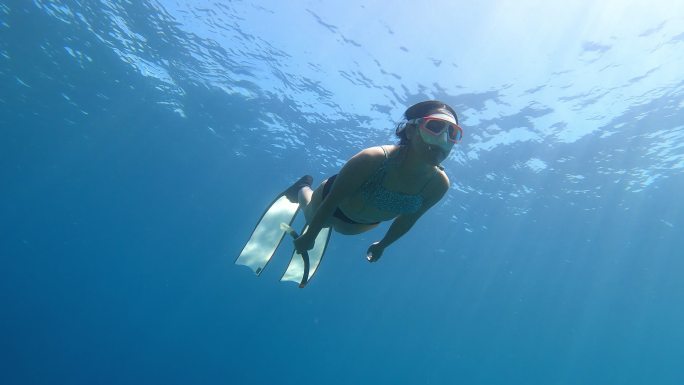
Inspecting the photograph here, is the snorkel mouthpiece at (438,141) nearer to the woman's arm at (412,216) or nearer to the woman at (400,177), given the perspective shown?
the woman at (400,177)

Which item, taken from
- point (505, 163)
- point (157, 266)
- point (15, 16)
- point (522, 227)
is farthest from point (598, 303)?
point (157, 266)

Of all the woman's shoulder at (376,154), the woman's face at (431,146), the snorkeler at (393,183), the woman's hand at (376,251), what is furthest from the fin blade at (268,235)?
the woman's face at (431,146)

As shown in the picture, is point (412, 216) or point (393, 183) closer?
point (393, 183)

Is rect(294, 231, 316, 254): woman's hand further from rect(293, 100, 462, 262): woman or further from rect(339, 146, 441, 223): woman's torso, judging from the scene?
rect(339, 146, 441, 223): woman's torso

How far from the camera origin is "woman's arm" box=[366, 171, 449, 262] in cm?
365

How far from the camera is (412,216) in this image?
4.02m

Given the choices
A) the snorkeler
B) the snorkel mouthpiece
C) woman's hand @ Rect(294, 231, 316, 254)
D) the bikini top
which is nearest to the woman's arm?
the snorkeler

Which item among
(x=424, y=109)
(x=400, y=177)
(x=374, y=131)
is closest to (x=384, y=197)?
(x=400, y=177)

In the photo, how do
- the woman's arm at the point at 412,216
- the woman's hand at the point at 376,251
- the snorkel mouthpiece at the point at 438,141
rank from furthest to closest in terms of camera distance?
the woman's hand at the point at 376,251, the woman's arm at the point at 412,216, the snorkel mouthpiece at the point at 438,141

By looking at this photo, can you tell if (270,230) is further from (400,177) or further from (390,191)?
(400,177)

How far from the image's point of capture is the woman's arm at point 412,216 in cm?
365

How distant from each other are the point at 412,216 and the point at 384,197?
0.60 m

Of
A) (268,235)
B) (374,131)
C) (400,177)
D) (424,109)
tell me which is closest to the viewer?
(424,109)

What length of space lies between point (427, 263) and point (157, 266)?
2264 inches
